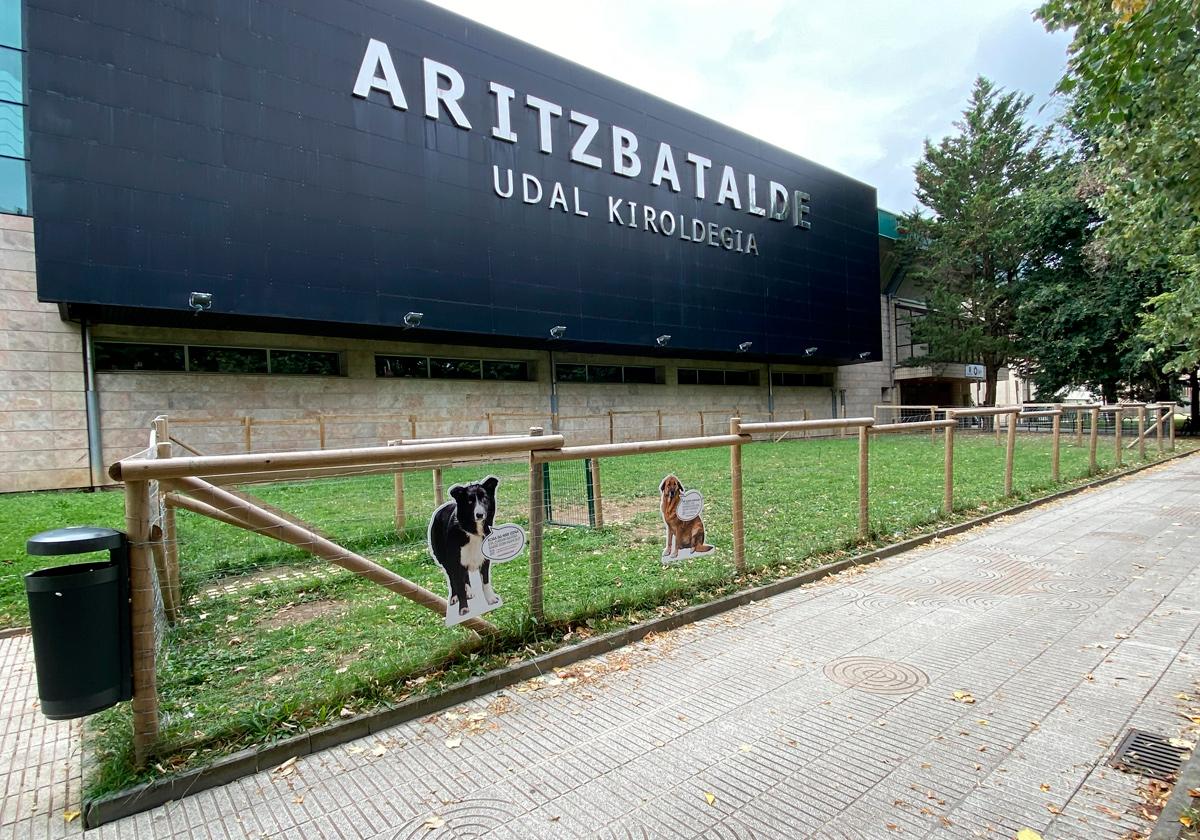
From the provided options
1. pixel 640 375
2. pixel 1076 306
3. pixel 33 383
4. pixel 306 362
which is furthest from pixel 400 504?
pixel 1076 306

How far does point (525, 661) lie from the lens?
4.12 meters

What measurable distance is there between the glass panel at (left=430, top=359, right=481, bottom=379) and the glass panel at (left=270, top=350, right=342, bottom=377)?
119 inches

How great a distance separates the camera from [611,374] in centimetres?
2541

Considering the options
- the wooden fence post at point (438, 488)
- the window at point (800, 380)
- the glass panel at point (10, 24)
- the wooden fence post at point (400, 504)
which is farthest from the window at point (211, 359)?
the window at point (800, 380)

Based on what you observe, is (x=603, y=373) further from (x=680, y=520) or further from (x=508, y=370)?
(x=680, y=520)

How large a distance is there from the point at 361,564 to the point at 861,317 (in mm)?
32528

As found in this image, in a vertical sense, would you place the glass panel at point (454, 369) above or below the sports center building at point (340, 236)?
below

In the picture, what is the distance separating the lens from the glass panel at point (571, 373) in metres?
23.8

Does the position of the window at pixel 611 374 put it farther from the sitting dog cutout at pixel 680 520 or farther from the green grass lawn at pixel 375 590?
the sitting dog cutout at pixel 680 520

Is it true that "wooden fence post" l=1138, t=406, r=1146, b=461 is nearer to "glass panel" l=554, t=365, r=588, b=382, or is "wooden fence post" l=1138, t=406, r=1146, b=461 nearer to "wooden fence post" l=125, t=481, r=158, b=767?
"glass panel" l=554, t=365, r=588, b=382

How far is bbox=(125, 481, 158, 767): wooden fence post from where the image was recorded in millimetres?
2949

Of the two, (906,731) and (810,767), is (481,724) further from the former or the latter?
(906,731)

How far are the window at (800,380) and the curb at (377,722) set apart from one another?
26697mm

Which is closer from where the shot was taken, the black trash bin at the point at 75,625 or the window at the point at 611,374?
the black trash bin at the point at 75,625
